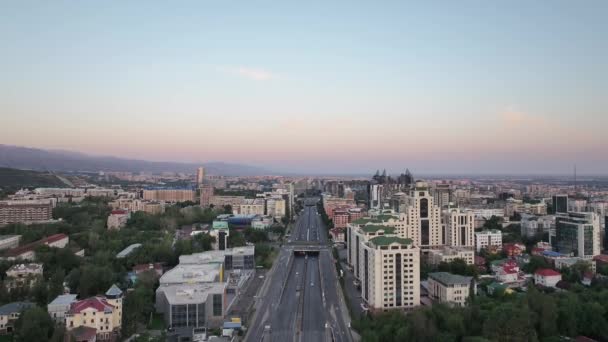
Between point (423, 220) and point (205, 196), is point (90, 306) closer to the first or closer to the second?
point (423, 220)

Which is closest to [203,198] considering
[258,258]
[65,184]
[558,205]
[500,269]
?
[65,184]

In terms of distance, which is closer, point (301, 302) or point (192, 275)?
point (192, 275)

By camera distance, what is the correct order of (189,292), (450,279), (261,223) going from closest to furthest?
(189,292) < (450,279) < (261,223)

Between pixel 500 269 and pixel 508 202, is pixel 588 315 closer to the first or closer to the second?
pixel 500 269

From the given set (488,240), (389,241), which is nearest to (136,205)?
(488,240)

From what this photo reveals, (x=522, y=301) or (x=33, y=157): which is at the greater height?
(x=33, y=157)

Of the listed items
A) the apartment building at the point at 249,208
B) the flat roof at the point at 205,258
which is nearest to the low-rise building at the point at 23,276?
the flat roof at the point at 205,258

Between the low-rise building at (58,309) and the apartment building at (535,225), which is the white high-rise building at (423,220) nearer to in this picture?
the apartment building at (535,225)

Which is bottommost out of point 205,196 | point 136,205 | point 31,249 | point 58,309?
point 58,309
